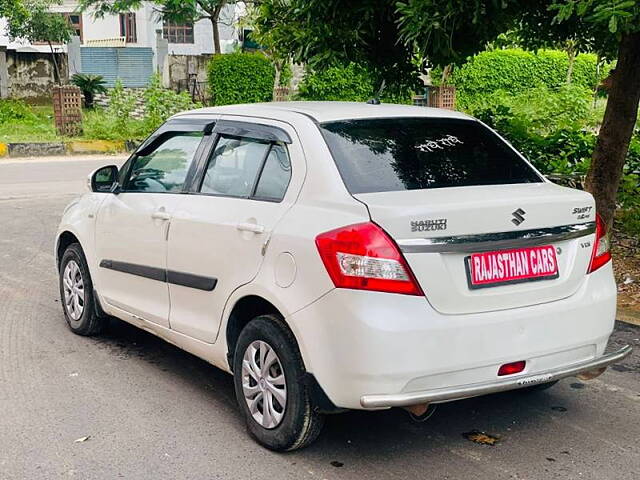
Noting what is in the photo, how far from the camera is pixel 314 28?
7914 millimetres

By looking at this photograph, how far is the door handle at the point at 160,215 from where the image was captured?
16.9 feet

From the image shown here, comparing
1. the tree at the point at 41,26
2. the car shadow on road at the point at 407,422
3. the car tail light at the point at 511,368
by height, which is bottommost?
the car shadow on road at the point at 407,422

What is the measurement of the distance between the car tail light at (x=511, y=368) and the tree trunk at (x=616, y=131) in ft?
14.5

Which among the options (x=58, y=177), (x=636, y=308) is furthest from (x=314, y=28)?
(x=58, y=177)

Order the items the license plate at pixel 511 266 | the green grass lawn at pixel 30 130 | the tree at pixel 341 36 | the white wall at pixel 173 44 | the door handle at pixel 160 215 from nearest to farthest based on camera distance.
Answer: the license plate at pixel 511 266 < the door handle at pixel 160 215 < the tree at pixel 341 36 < the green grass lawn at pixel 30 130 < the white wall at pixel 173 44

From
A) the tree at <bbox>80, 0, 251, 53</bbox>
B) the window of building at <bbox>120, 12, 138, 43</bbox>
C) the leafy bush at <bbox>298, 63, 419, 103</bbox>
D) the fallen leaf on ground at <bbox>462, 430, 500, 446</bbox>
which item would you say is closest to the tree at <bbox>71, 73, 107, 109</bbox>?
the tree at <bbox>80, 0, 251, 53</bbox>

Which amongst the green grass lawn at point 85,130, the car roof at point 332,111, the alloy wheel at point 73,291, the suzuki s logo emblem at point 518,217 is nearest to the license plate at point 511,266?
the suzuki s logo emblem at point 518,217

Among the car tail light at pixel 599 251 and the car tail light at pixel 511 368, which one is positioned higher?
the car tail light at pixel 599 251

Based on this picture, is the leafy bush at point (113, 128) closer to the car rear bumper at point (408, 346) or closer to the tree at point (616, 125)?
the tree at point (616, 125)

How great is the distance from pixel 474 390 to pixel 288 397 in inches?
33.5

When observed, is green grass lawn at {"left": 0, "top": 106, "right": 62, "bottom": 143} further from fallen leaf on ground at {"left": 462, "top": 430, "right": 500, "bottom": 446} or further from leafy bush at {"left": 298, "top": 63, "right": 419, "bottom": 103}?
fallen leaf on ground at {"left": 462, "top": 430, "right": 500, "bottom": 446}

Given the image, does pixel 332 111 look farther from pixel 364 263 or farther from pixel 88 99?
pixel 88 99

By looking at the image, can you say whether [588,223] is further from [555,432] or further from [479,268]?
[555,432]

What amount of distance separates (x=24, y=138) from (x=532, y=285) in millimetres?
19300
